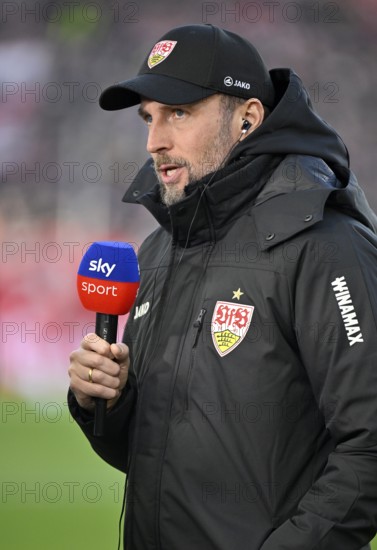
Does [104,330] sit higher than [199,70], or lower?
lower

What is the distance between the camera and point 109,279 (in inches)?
60.4

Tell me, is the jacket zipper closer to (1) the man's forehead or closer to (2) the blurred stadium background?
(1) the man's forehead

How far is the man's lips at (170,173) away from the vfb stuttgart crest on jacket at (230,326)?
0.29 metres

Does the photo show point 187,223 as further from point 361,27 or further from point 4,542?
point 361,27

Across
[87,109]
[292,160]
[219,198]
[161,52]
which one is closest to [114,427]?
[219,198]

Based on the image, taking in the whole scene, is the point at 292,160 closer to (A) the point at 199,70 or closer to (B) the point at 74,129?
(A) the point at 199,70

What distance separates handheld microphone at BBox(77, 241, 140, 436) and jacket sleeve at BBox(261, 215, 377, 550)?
291mm

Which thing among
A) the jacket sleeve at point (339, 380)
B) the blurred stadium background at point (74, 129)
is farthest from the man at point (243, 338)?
the blurred stadium background at point (74, 129)

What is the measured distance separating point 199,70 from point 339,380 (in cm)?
65

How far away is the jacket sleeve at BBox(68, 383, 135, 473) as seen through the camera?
1.63m

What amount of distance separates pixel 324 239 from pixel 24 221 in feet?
11.5

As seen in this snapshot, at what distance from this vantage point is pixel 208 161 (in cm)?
165

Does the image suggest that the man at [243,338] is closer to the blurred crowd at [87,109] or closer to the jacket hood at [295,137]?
the jacket hood at [295,137]

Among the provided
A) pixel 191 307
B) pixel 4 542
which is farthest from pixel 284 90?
pixel 4 542
